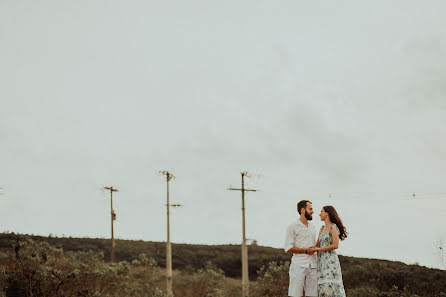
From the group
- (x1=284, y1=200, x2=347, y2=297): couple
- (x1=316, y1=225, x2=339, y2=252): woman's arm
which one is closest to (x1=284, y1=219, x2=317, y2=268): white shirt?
(x1=284, y1=200, x2=347, y2=297): couple

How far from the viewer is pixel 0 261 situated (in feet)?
103

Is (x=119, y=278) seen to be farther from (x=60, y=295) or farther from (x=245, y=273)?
(x=245, y=273)

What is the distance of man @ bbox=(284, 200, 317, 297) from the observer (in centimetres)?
1005

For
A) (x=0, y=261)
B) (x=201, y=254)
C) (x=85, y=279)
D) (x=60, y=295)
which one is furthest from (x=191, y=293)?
(x=201, y=254)

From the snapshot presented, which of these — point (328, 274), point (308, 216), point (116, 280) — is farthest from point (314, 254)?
point (116, 280)

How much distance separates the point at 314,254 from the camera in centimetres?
1028

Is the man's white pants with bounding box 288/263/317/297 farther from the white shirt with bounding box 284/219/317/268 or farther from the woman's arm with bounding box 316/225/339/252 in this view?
the woman's arm with bounding box 316/225/339/252

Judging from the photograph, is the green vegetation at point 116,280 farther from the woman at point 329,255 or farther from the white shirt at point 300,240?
the white shirt at point 300,240

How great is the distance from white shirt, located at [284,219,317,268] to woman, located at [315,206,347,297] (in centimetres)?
15

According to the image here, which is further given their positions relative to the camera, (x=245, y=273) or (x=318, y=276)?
(x=245, y=273)

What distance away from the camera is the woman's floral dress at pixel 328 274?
9.87 metres

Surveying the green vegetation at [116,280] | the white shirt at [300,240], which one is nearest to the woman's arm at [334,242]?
the white shirt at [300,240]

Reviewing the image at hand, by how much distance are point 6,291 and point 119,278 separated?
22.1 ft

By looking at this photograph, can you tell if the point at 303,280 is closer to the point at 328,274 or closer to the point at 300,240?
the point at 328,274
